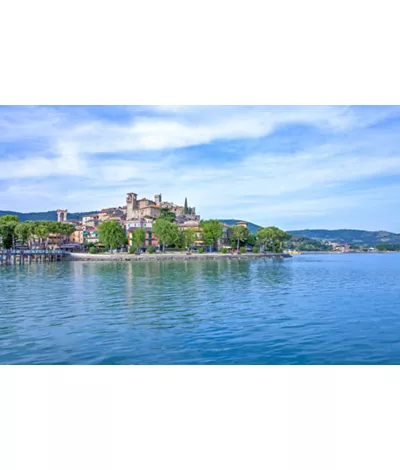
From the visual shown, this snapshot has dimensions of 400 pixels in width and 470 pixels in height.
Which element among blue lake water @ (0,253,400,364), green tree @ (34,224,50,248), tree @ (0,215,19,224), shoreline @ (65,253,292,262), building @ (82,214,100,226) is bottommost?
blue lake water @ (0,253,400,364)

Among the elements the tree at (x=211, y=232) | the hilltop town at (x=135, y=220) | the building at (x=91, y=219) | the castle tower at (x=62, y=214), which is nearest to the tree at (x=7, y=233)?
the hilltop town at (x=135, y=220)

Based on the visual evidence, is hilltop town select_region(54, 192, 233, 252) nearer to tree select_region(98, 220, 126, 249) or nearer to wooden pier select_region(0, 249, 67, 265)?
tree select_region(98, 220, 126, 249)

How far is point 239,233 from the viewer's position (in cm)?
3353

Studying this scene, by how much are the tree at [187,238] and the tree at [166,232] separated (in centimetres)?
54

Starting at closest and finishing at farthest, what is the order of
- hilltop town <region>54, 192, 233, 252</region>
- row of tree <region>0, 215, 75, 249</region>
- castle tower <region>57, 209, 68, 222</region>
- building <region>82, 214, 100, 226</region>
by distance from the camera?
row of tree <region>0, 215, 75, 249</region> → hilltop town <region>54, 192, 233, 252</region> → castle tower <region>57, 209, 68, 222</region> → building <region>82, 214, 100, 226</region>

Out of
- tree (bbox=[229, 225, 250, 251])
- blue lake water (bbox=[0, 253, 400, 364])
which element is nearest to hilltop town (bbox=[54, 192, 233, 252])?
tree (bbox=[229, 225, 250, 251])

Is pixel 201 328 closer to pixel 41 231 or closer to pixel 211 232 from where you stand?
pixel 41 231

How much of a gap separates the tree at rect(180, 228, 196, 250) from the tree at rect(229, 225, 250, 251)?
11.6 ft

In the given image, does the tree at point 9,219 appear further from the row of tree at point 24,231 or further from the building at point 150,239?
the building at point 150,239

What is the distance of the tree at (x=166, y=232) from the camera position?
30.9m

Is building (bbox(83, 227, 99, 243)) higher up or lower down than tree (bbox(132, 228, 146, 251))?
higher up

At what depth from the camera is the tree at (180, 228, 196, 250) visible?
1247 inches

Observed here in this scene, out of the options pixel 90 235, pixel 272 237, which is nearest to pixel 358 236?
pixel 272 237
